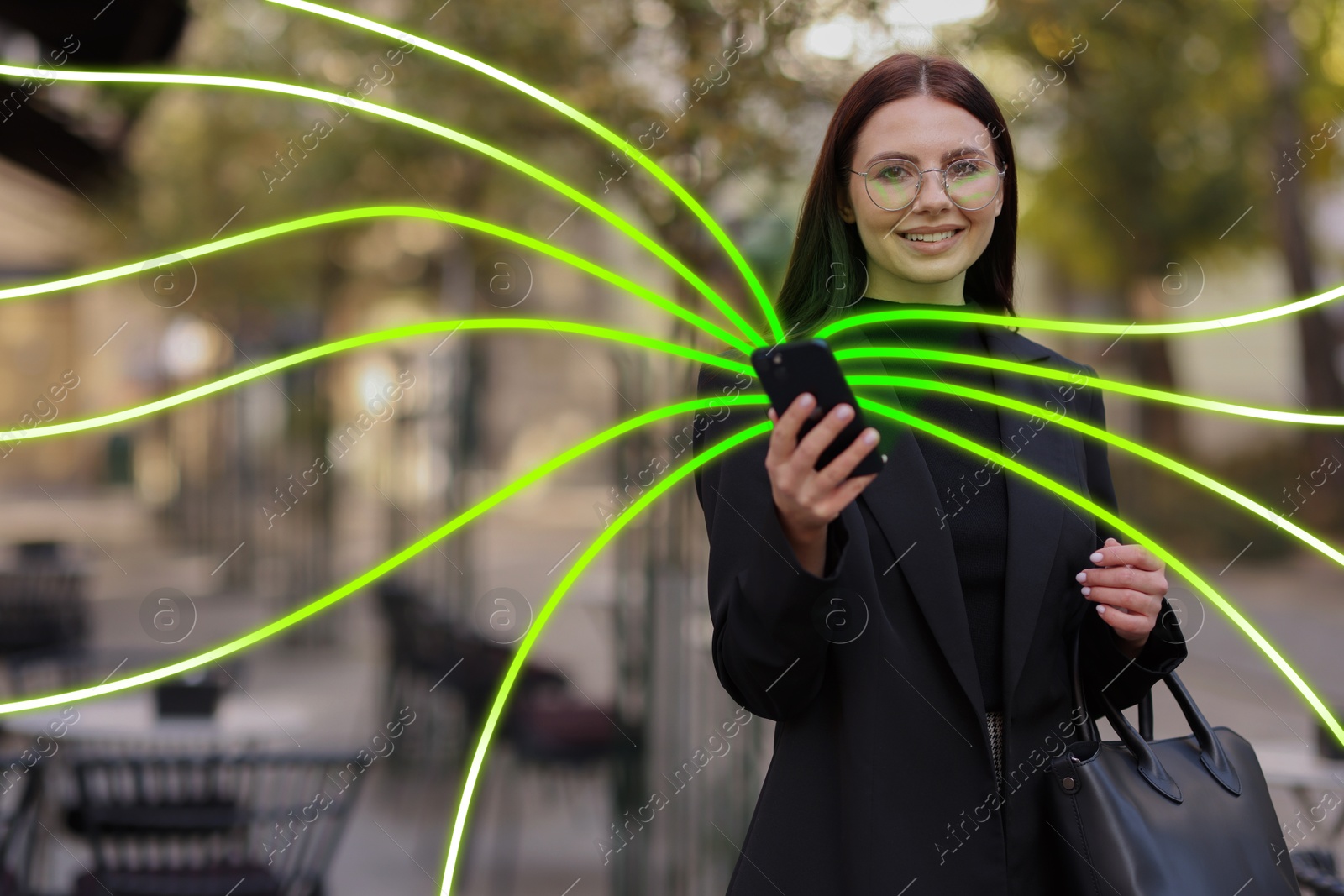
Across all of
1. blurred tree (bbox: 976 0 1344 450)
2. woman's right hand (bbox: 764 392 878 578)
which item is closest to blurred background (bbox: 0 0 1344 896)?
blurred tree (bbox: 976 0 1344 450)

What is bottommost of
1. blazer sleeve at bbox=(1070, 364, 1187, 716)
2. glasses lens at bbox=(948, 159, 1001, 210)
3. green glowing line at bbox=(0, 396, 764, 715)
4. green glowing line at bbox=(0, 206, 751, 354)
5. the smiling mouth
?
blazer sleeve at bbox=(1070, 364, 1187, 716)

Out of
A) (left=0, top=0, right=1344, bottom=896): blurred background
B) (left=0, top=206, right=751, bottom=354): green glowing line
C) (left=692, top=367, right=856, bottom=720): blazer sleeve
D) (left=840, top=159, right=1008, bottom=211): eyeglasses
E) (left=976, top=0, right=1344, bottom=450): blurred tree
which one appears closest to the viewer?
(left=692, top=367, right=856, bottom=720): blazer sleeve

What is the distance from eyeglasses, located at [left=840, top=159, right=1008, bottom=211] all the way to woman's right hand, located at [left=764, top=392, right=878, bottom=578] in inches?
18.7

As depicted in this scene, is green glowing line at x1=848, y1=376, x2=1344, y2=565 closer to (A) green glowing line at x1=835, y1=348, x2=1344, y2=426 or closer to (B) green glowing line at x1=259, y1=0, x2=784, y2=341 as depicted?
(A) green glowing line at x1=835, y1=348, x2=1344, y2=426

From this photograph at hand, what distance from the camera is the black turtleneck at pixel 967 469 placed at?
75.1 inches

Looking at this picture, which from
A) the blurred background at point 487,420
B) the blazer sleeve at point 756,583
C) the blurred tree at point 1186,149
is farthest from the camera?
the blurred tree at point 1186,149

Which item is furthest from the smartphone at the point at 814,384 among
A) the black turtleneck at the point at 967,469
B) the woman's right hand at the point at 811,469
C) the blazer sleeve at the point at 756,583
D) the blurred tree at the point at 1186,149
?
the blurred tree at the point at 1186,149

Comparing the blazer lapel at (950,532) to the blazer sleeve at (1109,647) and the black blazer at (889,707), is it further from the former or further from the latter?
the blazer sleeve at (1109,647)

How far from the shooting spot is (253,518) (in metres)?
17.4

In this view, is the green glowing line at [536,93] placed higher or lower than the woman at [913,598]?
higher

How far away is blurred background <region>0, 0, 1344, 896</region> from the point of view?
4.84 m

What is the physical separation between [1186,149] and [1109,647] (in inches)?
640

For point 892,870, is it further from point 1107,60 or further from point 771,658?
point 1107,60

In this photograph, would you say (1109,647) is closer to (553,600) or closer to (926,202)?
(926,202)
